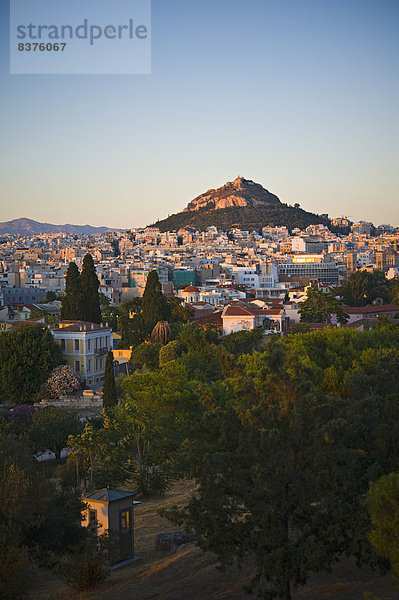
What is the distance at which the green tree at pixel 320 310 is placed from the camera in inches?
2699

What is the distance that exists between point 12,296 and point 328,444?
9870 centimetres

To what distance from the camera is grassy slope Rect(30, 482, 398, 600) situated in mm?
14102

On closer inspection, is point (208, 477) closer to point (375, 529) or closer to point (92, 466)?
point (375, 529)

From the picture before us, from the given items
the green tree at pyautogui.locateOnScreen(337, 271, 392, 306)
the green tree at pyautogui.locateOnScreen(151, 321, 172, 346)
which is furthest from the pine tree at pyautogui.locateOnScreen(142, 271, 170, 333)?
the green tree at pyautogui.locateOnScreen(337, 271, 392, 306)

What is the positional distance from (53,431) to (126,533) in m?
12.7

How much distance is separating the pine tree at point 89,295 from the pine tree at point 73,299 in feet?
1.54

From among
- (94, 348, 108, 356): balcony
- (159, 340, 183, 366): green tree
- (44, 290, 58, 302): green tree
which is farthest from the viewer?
(44, 290, 58, 302): green tree

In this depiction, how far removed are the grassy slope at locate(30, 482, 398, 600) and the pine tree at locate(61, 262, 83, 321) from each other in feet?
136

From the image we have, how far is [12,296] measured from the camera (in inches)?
4267

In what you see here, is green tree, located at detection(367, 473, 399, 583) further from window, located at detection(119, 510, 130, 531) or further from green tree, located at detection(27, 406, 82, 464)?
green tree, located at detection(27, 406, 82, 464)

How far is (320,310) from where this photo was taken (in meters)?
69.3

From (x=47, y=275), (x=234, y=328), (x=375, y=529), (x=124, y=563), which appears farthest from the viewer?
(x=47, y=275)

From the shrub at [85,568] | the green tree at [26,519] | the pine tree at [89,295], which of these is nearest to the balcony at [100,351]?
the pine tree at [89,295]

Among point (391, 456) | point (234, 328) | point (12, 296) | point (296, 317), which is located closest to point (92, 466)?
point (391, 456)
